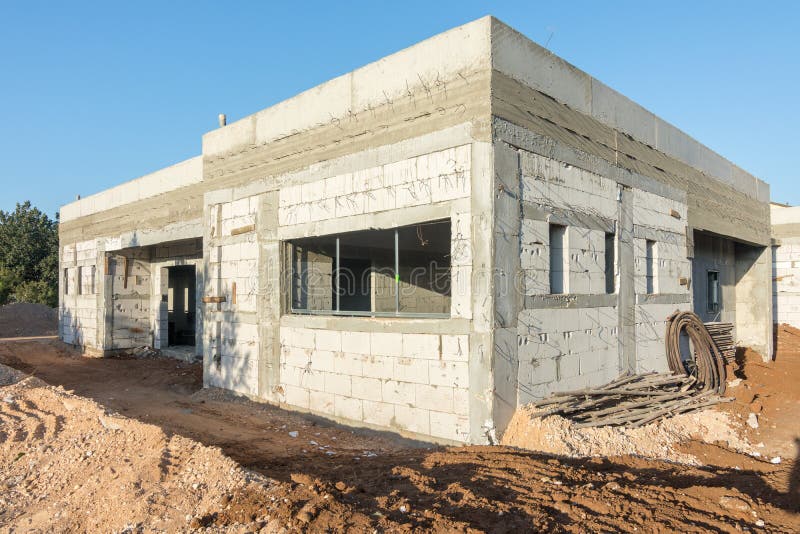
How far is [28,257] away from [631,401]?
3896 cm

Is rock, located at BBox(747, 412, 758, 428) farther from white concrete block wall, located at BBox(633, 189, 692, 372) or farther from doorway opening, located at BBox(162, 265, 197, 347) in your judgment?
doorway opening, located at BBox(162, 265, 197, 347)

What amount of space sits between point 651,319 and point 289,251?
740cm

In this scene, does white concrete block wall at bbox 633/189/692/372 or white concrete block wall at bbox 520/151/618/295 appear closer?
white concrete block wall at bbox 520/151/618/295

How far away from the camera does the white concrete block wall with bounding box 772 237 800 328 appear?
19.1 m

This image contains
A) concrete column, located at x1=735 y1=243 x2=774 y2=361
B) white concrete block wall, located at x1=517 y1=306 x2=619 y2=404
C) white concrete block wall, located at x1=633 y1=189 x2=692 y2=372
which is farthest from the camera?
concrete column, located at x1=735 y1=243 x2=774 y2=361

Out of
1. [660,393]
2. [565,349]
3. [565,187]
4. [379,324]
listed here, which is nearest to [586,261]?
[565,187]

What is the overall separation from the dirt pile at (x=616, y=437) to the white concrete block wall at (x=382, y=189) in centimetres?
323

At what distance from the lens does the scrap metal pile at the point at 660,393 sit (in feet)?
25.3

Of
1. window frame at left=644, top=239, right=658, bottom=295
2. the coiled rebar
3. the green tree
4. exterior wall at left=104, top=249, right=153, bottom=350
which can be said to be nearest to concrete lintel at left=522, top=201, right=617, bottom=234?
window frame at left=644, top=239, right=658, bottom=295

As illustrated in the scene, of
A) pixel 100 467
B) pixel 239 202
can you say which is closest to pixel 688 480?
pixel 100 467

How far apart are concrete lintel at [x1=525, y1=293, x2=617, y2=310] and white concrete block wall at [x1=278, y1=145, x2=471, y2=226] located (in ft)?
6.11

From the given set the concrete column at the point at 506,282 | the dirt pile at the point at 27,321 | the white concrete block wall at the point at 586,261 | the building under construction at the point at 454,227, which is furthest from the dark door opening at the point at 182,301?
the concrete column at the point at 506,282

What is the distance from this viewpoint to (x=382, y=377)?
8.12m

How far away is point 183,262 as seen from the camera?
1708 centimetres
